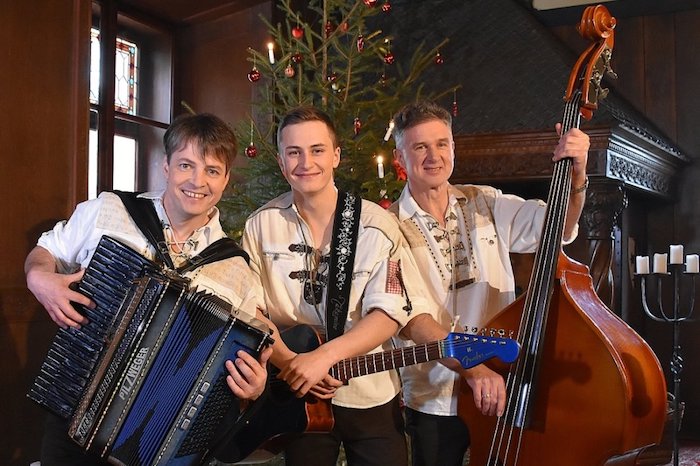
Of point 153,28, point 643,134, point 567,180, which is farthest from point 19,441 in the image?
point 643,134

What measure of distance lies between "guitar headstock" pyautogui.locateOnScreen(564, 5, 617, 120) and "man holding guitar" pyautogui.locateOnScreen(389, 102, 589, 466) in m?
0.24

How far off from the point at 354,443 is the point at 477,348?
1.61 feet

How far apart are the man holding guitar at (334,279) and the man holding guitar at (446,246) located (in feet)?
0.28

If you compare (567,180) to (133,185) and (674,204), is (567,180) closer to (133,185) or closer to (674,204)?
(133,185)

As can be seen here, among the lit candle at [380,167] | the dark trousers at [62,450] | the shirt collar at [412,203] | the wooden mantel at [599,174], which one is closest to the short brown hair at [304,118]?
the shirt collar at [412,203]

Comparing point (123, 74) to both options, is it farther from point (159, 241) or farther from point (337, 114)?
point (159, 241)

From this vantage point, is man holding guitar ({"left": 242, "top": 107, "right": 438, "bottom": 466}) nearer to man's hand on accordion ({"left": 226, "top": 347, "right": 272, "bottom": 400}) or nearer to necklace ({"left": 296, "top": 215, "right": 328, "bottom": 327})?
necklace ({"left": 296, "top": 215, "right": 328, "bottom": 327})

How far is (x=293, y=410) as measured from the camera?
2012mm

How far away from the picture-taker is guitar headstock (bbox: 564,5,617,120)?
2037 millimetres

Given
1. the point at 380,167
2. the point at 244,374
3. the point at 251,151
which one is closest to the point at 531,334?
the point at 244,374

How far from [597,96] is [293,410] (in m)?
1.17

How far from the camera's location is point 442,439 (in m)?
2.16

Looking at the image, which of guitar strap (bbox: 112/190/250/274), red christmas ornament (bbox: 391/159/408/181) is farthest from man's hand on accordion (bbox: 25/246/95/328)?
red christmas ornament (bbox: 391/159/408/181)

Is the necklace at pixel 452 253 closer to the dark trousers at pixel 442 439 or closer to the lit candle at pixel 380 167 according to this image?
the dark trousers at pixel 442 439
